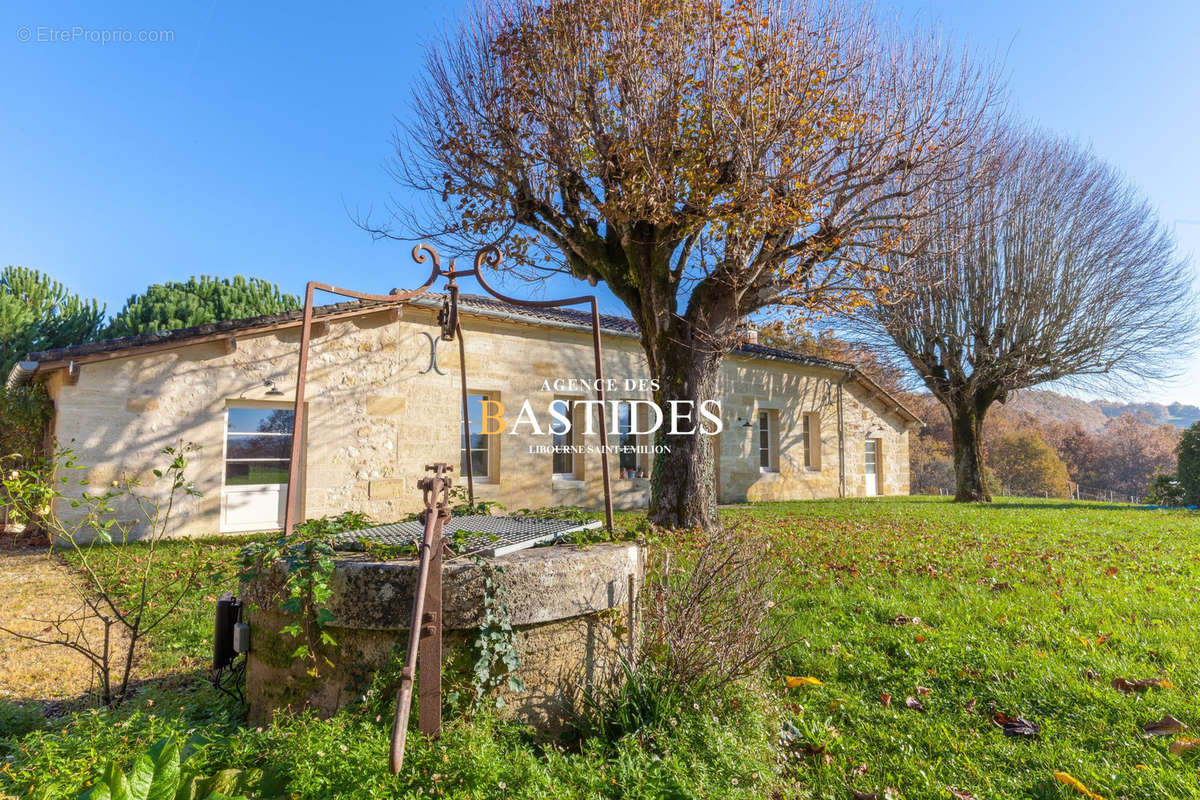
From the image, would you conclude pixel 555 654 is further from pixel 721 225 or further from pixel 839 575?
pixel 721 225

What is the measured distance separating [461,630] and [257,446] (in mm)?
8518

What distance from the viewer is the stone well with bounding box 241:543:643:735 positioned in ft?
8.35

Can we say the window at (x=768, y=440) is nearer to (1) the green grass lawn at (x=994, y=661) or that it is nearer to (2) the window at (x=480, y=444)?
(2) the window at (x=480, y=444)

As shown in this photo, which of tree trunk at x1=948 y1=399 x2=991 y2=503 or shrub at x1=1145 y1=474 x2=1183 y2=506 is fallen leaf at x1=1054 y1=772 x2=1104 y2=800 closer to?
tree trunk at x1=948 y1=399 x2=991 y2=503

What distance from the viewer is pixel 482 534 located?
9.93 feet

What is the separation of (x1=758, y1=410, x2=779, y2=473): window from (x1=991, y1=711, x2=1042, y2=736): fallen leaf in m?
12.8

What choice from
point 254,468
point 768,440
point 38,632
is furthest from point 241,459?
point 768,440

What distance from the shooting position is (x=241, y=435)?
30.8 feet

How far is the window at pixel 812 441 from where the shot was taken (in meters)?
16.8

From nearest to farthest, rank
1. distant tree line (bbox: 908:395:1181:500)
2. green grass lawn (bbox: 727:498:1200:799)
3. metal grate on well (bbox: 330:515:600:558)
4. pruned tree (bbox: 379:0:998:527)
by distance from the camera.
→ green grass lawn (bbox: 727:498:1200:799), metal grate on well (bbox: 330:515:600:558), pruned tree (bbox: 379:0:998:527), distant tree line (bbox: 908:395:1181:500)

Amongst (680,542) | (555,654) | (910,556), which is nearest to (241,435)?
(680,542)

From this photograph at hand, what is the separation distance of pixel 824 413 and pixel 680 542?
39.1ft

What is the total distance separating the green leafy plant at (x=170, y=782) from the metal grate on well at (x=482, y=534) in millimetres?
1017

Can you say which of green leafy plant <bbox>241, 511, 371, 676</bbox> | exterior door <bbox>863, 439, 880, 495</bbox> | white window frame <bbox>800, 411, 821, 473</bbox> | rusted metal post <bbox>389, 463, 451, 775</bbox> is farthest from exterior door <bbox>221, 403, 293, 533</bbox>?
exterior door <bbox>863, 439, 880, 495</bbox>
